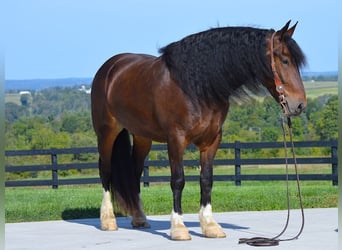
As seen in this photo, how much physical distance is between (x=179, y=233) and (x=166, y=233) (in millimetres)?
688

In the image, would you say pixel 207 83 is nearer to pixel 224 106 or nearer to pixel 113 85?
pixel 224 106

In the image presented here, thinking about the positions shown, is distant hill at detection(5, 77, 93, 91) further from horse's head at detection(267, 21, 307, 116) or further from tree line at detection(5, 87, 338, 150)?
horse's head at detection(267, 21, 307, 116)

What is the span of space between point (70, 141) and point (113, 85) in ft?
75.9

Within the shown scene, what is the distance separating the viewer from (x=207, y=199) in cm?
807

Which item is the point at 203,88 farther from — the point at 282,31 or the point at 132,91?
the point at 132,91

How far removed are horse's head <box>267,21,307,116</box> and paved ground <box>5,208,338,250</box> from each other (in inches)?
54.2

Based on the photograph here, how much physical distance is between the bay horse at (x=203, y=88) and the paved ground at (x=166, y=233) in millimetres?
301

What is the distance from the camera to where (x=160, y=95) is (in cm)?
798

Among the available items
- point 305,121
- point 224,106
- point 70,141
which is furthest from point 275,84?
point 305,121

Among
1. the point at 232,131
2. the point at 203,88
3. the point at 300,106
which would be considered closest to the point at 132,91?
the point at 203,88

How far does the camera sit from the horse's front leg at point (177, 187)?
25.3ft

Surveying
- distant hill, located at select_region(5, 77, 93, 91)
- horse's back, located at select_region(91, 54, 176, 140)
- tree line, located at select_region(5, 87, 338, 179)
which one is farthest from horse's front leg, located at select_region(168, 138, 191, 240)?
distant hill, located at select_region(5, 77, 93, 91)

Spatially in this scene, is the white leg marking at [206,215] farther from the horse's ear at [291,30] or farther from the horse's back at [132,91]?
the horse's ear at [291,30]

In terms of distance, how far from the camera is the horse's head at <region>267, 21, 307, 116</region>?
7242 mm
